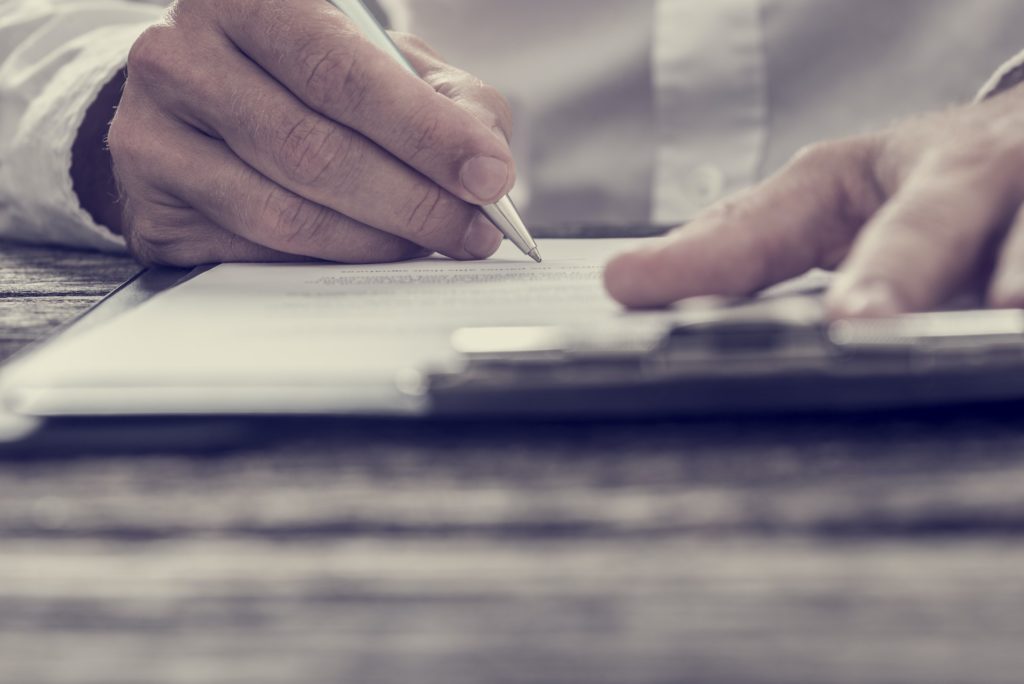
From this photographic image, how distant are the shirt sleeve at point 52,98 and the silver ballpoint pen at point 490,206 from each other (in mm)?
236

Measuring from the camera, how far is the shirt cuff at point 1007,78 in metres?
0.48

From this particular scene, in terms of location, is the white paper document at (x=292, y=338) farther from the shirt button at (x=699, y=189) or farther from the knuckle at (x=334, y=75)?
the shirt button at (x=699, y=189)

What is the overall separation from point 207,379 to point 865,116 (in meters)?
0.82

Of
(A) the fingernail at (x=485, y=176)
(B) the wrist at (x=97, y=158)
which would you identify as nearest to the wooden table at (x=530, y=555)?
(A) the fingernail at (x=485, y=176)

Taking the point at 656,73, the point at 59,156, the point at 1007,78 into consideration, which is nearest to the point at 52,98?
the point at 59,156

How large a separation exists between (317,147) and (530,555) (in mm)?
390

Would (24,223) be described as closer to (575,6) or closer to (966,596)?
(575,6)

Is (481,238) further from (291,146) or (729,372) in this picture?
(729,372)

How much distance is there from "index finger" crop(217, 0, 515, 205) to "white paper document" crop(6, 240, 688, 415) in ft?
0.20

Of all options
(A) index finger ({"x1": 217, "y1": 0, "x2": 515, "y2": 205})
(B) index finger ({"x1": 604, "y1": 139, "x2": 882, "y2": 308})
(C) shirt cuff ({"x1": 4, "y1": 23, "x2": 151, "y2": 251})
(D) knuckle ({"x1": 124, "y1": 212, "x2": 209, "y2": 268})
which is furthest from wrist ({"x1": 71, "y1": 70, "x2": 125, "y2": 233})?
(B) index finger ({"x1": 604, "y1": 139, "x2": 882, "y2": 308})

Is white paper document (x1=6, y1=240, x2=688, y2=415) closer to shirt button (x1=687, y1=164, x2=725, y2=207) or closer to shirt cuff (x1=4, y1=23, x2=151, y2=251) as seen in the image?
shirt cuff (x1=4, y1=23, x2=151, y2=251)

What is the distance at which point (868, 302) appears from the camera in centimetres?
25

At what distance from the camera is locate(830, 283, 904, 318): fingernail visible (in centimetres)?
25

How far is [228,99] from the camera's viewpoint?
20.6 inches
